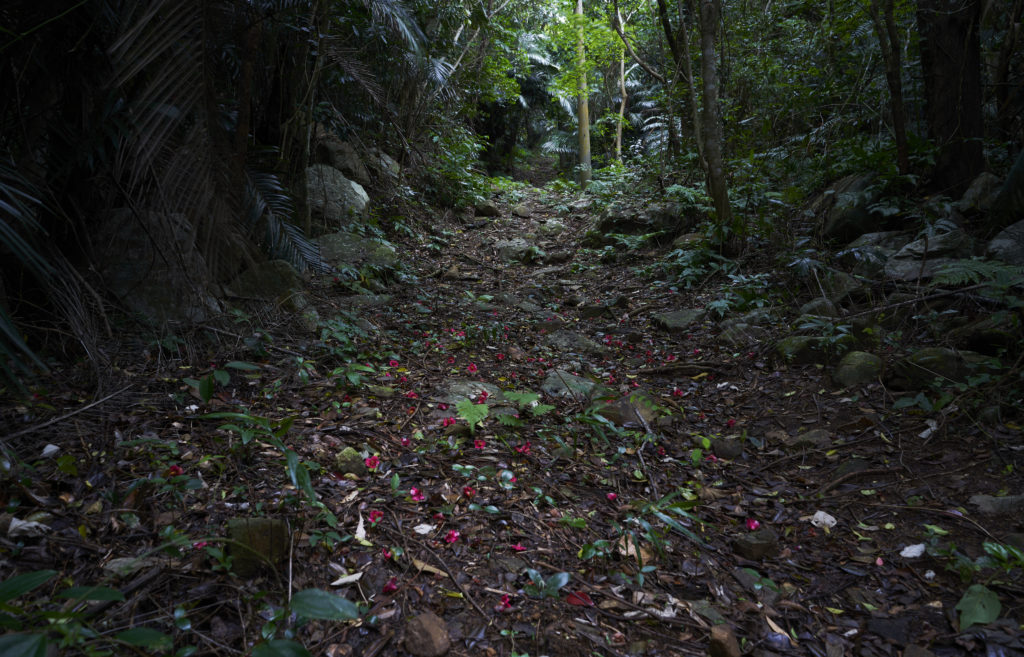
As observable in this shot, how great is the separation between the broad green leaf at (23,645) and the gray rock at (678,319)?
14.0 ft

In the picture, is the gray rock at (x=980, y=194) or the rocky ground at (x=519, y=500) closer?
the rocky ground at (x=519, y=500)

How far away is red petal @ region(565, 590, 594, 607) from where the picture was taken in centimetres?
167

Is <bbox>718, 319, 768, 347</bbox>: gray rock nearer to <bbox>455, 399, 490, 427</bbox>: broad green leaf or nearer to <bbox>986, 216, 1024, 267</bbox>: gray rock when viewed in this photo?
<bbox>986, 216, 1024, 267</bbox>: gray rock

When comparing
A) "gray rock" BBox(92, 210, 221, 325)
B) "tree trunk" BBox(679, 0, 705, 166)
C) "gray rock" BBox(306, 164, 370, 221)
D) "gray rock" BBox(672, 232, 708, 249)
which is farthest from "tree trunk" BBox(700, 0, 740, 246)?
"gray rock" BBox(92, 210, 221, 325)

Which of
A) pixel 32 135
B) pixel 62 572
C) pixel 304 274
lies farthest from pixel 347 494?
pixel 304 274

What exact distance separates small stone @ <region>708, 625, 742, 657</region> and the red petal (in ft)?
1.18

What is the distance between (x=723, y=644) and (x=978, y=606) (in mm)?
807

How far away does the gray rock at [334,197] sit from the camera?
595cm

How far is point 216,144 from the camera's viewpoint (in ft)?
7.76

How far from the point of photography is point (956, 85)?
445 centimetres

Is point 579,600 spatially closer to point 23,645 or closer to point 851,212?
point 23,645

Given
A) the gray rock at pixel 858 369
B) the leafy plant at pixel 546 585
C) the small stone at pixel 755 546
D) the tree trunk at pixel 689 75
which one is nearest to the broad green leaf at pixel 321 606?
the leafy plant at pixel 546 585

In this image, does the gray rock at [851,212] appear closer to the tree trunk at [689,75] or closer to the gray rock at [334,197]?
the tree trunk at [689,75]

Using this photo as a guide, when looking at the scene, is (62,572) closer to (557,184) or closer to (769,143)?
(769,143)
